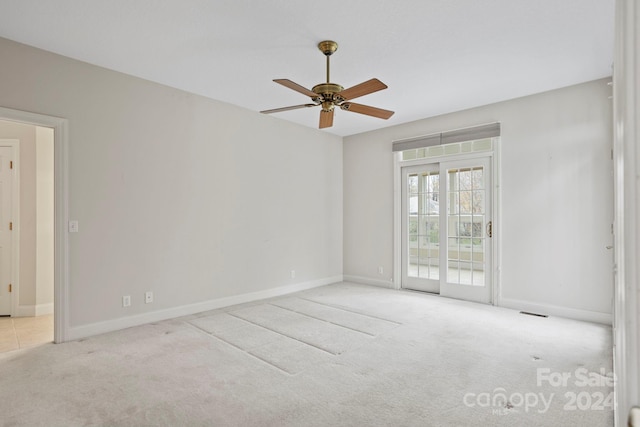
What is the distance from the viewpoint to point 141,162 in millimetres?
3936

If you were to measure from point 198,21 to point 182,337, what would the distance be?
293 centimetres

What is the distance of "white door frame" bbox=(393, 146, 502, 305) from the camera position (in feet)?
15.4

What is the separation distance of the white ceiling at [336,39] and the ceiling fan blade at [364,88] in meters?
0.52

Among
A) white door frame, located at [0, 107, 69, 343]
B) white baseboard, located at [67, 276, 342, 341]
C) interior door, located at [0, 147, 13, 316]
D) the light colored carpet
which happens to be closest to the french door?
the light colored carpet

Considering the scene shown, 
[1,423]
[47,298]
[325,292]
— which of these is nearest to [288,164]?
[325,292]

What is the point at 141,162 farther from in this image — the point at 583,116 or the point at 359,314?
the point at 583,116

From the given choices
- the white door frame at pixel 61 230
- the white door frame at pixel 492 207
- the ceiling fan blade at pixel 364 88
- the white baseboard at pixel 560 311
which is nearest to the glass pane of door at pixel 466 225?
the white door frame at pixel 492 207

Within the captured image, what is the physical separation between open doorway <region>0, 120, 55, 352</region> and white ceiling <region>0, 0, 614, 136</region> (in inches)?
72.1

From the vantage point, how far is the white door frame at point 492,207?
4.68 m

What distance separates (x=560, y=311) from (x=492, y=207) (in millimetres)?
1488

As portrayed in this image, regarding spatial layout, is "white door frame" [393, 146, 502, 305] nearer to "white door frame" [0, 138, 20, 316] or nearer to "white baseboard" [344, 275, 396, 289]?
"white baseboard" [344, 275, 396, 289]

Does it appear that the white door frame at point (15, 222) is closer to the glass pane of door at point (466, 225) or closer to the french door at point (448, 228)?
the french door at point (448, 228)

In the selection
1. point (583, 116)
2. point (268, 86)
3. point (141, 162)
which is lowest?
point (141, 162)

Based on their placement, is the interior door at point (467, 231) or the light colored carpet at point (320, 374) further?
the interior door at point (467, 231)
